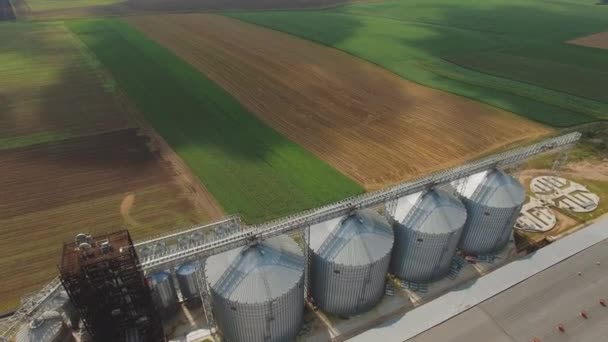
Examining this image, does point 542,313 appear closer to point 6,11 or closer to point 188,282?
point 188,282

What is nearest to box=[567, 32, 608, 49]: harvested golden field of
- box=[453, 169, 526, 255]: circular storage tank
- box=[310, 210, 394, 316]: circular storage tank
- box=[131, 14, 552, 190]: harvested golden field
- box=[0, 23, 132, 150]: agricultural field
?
box=[131, 14, 552, 190]: harvested golden field

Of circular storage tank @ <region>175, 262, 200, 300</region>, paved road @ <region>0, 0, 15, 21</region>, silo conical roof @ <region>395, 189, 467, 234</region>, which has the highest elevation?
paved road @ <region>0, 0, 15, 21</region>

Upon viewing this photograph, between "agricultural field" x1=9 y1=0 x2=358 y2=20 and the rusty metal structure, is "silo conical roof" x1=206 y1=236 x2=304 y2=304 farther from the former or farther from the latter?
"agricultural field" x1=9 y1=0 x2=358 y2=20

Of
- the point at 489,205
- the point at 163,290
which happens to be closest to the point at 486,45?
the point at 489,205

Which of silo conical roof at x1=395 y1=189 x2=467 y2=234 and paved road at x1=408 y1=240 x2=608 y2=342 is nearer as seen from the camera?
paved road at x1=408 y1=240 x2=608 y2=342

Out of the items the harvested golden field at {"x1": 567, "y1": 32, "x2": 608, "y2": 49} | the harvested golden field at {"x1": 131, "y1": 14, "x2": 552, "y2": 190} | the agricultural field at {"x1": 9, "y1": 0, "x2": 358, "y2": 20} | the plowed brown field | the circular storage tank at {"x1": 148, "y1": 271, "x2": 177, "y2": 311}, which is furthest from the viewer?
the agricultural field at {"x1": 9, "y1": 0, "x2": 358, "y2": 20}

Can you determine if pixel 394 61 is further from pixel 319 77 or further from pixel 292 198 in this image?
pixel 292 198

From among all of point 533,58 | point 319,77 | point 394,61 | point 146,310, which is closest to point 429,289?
point 146,310

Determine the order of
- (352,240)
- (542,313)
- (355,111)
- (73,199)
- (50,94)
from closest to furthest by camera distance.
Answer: (542,313)
(352,240)
(73,199)
(355,111)
(50,94)
